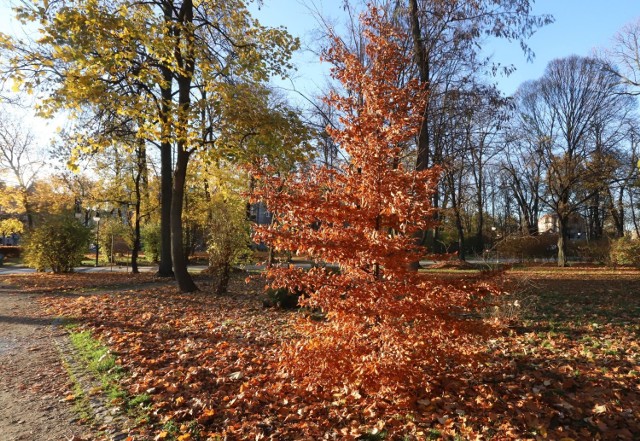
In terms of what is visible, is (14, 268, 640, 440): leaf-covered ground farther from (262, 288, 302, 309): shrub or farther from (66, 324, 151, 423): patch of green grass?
(262, 288, 302, 309): shrub

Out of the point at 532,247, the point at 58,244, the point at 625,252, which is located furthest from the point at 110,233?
the point at 625,252

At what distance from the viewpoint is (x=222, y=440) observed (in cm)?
350

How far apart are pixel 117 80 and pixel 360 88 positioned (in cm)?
731

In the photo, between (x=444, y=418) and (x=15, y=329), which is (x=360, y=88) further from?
(x=15, y=329)

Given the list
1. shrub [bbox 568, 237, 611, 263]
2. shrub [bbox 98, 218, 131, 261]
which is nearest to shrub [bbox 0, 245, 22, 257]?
shrub [bbox 98, 218, 131, 261]

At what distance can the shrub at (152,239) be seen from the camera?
94.7 ft

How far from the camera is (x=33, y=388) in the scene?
15.6 feet

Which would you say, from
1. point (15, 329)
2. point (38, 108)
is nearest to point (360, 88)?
point (38, 108)

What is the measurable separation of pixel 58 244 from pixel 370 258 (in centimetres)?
1925

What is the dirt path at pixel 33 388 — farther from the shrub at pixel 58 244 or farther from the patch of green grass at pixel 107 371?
the shrub at pixel 58 244

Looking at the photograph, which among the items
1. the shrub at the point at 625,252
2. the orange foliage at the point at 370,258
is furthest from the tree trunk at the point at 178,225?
the shrub at the point at 625,252

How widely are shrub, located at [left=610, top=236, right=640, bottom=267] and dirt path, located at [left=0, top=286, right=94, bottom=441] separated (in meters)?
23.7

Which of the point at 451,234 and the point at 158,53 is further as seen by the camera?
the point at 451,234

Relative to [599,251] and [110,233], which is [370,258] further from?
[110,233]
